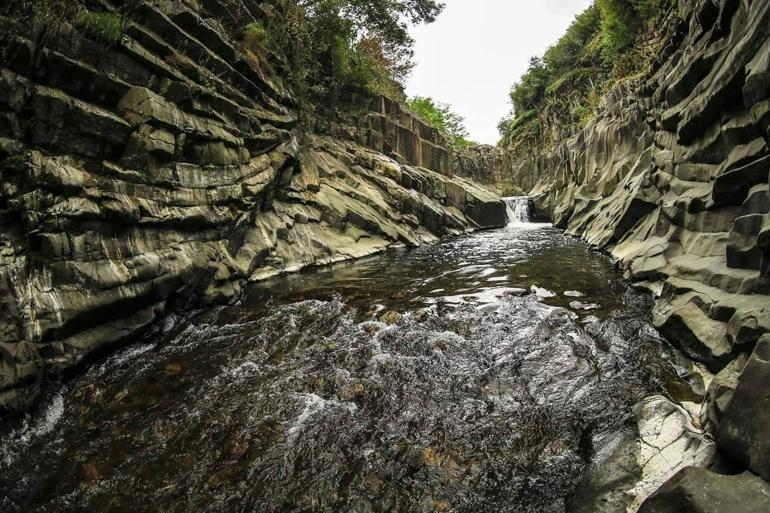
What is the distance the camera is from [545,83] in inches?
2080

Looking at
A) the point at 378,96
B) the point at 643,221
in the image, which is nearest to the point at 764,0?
the point at 643,221

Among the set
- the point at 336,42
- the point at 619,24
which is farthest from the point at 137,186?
the point at 619,24

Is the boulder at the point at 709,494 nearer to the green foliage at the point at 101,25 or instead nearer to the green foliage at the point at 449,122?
the green foliage at the point at 101,25

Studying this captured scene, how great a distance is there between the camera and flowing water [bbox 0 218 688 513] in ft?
13.1

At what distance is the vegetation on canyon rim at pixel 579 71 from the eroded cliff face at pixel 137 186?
28.1 metres

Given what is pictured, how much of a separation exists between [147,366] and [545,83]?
5854 cm

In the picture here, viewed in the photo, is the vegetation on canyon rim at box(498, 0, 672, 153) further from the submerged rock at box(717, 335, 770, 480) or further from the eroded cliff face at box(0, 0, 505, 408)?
the submerged rock at box(717, 335, 770, 480)

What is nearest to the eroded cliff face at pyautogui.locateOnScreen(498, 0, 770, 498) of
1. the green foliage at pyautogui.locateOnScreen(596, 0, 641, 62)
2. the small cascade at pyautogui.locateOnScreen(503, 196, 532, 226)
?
the small cascade at pyautogui.locateOnScreen(503, 196, 532, 226)

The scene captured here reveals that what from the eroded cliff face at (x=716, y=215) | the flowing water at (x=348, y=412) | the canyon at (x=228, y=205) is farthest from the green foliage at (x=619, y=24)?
the flowing water at (x=348, y=412)

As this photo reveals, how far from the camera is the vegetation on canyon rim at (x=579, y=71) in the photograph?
1291 inches

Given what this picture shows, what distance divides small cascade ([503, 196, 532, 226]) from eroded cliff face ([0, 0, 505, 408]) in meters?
24.2

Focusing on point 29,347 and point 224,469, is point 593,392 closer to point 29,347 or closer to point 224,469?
point 224,469

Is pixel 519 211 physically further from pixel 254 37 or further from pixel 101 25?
pixel 101 25

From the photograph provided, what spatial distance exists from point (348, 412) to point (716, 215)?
822cm
